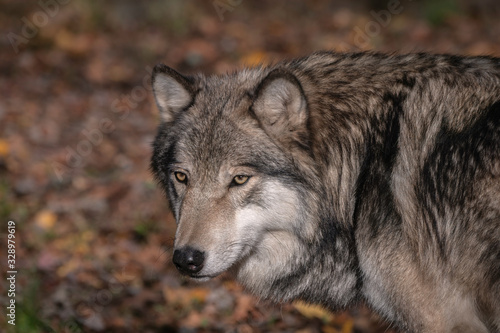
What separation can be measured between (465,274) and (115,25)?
35.3 ft

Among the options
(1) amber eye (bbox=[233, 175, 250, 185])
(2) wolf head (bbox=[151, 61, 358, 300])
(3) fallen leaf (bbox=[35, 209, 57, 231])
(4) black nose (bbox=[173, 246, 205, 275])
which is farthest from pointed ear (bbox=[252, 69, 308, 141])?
(3) fallen leaf (bbox=[35, 209, 57, 231])

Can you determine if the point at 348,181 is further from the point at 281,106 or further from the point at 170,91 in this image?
the point at 170,91

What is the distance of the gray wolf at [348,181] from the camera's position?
291 cm

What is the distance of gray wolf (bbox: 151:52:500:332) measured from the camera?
115 inches

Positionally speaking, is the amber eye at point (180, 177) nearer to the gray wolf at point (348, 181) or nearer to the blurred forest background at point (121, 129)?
the gray wolf at point (348, 181)

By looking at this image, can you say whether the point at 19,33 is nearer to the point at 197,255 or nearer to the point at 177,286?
the point at 177,286

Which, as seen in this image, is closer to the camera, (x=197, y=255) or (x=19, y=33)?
(x=197, y=255)

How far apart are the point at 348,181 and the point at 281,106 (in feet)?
2.04

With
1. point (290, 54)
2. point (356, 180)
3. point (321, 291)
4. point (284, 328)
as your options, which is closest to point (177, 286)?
point (284, 328)

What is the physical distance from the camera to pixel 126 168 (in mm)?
7469

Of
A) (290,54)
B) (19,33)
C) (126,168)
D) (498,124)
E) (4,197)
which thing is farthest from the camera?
(19,33)

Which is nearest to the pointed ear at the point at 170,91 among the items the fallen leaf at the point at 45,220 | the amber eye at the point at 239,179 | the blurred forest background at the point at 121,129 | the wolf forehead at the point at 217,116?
the wolf forehead at the point at 217,116

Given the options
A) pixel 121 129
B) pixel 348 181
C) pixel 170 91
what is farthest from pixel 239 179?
pixel 121 129

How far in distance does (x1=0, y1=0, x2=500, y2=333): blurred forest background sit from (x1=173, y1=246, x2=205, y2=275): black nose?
1448 mm
